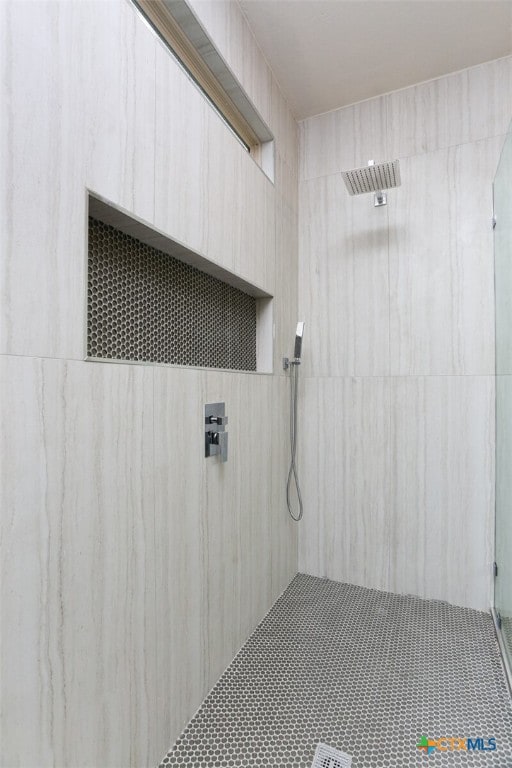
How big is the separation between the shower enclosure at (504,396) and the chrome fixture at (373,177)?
0.46m

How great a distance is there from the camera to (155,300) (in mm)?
1374

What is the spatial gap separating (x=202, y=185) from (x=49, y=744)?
5.32 ft

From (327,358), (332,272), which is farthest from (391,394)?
(332,272)

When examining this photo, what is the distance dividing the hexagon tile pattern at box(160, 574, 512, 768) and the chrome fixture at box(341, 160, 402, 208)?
7.00 ft

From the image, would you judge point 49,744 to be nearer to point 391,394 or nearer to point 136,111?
point 136,111

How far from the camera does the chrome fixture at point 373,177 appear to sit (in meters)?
1.87

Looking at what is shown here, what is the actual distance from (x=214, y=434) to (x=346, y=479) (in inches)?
45.3

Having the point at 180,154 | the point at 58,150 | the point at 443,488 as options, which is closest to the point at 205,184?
the point at 180,154

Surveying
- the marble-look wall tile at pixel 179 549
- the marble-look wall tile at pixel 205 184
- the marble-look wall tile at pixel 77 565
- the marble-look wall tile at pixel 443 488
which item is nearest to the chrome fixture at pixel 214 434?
the marble-look wall tile at pixel 179 549

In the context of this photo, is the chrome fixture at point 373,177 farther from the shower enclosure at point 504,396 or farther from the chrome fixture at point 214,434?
the chrome fixture at point 214,434

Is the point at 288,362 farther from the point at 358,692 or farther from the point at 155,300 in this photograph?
the point at 358,692

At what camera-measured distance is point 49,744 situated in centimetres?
88

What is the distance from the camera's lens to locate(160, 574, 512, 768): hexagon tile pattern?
4.15 feet

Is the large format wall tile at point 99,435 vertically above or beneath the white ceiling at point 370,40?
beneath
